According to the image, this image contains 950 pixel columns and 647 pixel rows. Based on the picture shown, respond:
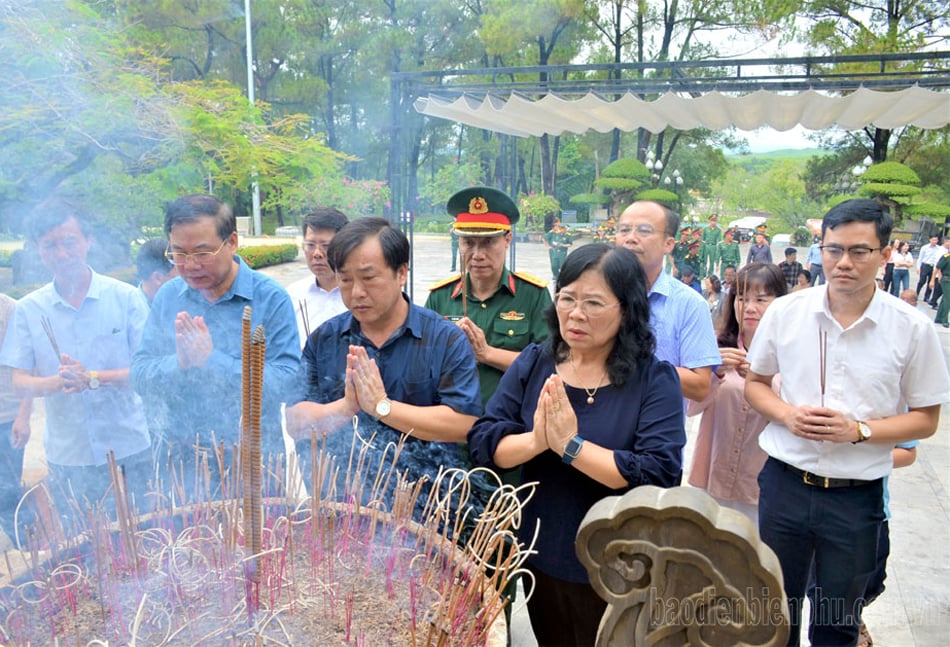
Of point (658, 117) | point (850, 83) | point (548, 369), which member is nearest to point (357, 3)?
point (658, 117)

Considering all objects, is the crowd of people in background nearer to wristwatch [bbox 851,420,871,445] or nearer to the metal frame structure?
wristwatch [bbox 851,420,871,445]

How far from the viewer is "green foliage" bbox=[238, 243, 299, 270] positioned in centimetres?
1303

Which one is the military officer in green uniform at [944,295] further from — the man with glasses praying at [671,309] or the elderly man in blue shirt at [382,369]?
the elderly man in blue shirt at [382,369]

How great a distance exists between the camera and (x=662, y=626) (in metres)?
1.03

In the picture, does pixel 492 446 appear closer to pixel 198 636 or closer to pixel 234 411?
pixel 198 636

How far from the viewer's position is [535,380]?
188 centimetres

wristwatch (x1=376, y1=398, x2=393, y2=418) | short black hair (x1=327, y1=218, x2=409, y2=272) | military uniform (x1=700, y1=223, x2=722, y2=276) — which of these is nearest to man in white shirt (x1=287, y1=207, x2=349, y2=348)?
short black hair (x1=327, y1=218, x2=409, y2=272)

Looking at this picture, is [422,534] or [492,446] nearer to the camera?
[422,534]

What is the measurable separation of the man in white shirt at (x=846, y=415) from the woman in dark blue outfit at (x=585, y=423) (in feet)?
1.86

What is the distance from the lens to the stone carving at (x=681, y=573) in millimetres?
971

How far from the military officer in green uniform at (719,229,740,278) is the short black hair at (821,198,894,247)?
1219 cm

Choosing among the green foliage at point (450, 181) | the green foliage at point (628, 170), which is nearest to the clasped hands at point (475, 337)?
the green foliage at point (628, 170)

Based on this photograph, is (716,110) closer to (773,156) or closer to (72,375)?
(72,375)

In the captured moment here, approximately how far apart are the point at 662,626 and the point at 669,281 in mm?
1797
